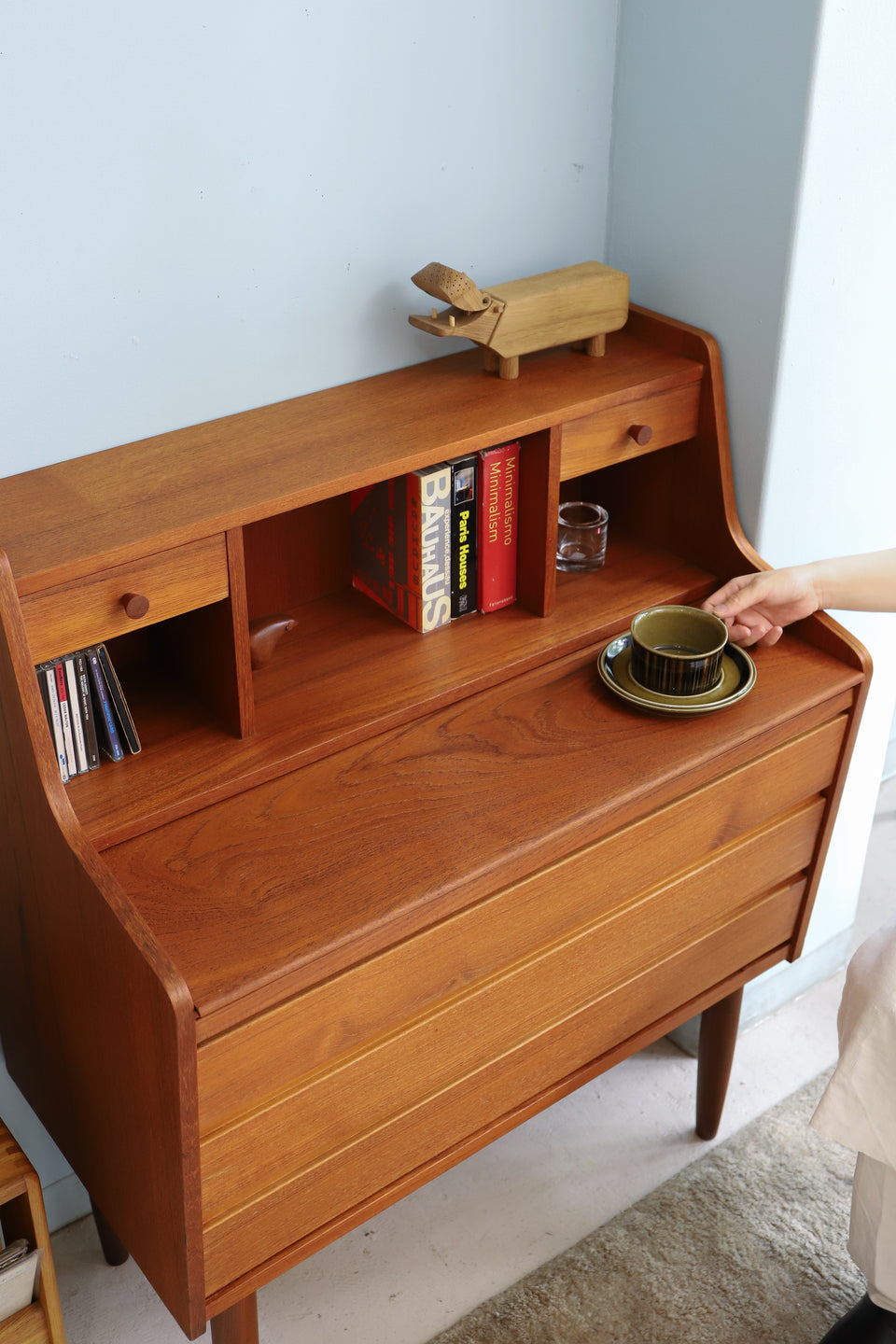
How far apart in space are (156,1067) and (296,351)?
2.55ft

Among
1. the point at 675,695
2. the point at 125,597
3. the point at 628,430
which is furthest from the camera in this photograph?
the point at 628,430

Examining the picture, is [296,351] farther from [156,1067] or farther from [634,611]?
[156,1067]

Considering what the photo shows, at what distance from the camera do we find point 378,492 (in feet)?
4.74

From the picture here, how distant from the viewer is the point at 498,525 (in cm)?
147

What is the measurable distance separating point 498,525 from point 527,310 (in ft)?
0.82

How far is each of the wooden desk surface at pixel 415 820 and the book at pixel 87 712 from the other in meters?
0.11

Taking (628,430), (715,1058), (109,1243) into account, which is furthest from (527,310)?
(109,1243)

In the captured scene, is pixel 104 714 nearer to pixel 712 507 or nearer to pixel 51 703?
pixel 51 703

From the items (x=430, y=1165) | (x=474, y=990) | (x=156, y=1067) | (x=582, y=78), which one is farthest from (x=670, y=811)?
(x=582, y=78)

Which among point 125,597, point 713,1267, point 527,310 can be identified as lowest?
point 713,1267

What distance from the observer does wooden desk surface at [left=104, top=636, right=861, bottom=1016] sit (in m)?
1.09

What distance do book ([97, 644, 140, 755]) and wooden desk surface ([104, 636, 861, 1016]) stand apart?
4.1 inches

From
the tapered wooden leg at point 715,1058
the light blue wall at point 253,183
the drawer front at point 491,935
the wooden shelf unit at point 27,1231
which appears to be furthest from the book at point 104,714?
the tapered wooden leg at point 715,1058

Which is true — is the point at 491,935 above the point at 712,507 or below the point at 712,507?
below
